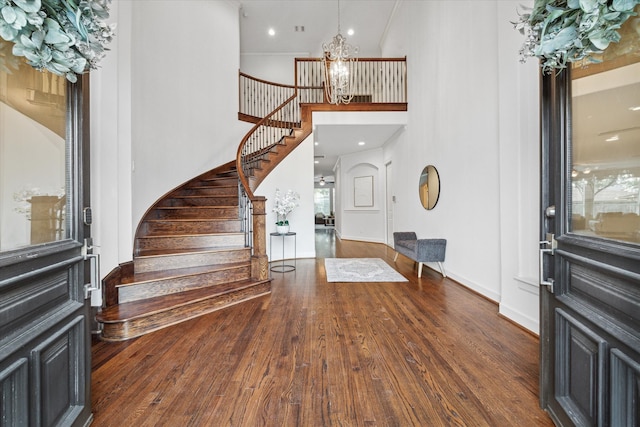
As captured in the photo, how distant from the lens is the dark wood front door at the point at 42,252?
97cm

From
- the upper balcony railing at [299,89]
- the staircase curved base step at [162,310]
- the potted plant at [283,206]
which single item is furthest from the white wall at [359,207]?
the staircase curved base step at [162,310]

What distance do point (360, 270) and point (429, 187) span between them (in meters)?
1.88

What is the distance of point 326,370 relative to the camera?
6.09 ft

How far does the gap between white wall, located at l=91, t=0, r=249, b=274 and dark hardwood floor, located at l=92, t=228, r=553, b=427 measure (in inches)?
49.9

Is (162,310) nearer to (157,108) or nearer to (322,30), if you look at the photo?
(157,108)

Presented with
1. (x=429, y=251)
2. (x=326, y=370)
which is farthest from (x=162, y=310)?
(x=429, y=251)

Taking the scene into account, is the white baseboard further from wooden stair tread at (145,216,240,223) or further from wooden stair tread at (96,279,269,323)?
wooden stair tread at (145,216,240,223)

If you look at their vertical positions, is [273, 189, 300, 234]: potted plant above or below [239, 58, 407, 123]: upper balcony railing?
below

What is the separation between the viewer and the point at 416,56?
5.48m

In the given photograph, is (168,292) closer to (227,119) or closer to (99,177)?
(99,177)

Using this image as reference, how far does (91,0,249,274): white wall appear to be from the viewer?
252cm

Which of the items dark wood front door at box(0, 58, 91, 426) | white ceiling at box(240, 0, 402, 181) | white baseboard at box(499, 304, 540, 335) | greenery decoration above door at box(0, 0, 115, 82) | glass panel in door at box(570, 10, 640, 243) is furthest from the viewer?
white ceiling at box(240, 0, 402, 181)

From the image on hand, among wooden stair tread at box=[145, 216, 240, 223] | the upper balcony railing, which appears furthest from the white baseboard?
the upper balcony railing

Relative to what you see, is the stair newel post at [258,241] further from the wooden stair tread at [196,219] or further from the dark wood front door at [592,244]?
the dark wood front door at [592,244]
